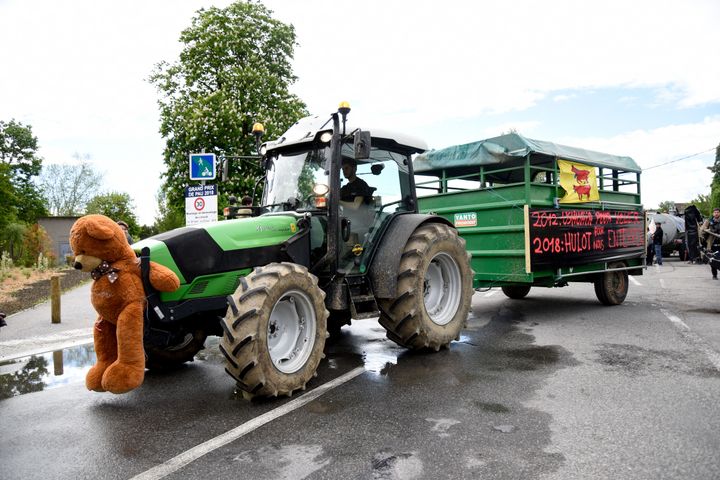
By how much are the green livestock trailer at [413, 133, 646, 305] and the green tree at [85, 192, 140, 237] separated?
43.1 m

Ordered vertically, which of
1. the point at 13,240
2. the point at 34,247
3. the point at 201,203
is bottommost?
the point at 34,247

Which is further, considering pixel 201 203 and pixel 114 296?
pixel 201 203

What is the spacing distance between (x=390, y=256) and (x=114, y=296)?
9.17 ft

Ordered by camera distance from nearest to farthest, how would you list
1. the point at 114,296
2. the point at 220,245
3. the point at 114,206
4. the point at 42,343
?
the point at 114,296
the point at 220,245
the point at 42,343
the point at 114,206

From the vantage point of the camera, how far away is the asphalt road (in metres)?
3.23

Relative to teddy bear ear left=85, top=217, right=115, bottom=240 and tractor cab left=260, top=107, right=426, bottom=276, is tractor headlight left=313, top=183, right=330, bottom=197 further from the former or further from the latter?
teddy bear ear left=85, top=217, right=115, bottom=240

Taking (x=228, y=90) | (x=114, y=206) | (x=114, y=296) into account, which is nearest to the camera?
(x=114, y=296)

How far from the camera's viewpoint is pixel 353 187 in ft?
19.0

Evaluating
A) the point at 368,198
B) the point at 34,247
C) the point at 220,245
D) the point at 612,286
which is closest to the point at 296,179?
the point at 368,198

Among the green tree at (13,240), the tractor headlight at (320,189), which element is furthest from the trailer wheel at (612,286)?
the green tree at (13,240)

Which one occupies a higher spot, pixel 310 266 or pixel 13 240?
pixel 13 240

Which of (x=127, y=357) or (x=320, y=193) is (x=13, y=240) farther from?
(x=127, y=357)

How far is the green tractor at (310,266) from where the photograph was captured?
4340 millimetres

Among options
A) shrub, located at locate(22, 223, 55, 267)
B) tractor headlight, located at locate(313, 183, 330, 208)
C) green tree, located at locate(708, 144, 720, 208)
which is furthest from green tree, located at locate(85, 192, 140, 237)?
green tree, located at locate(708, 144, 720, 208)
